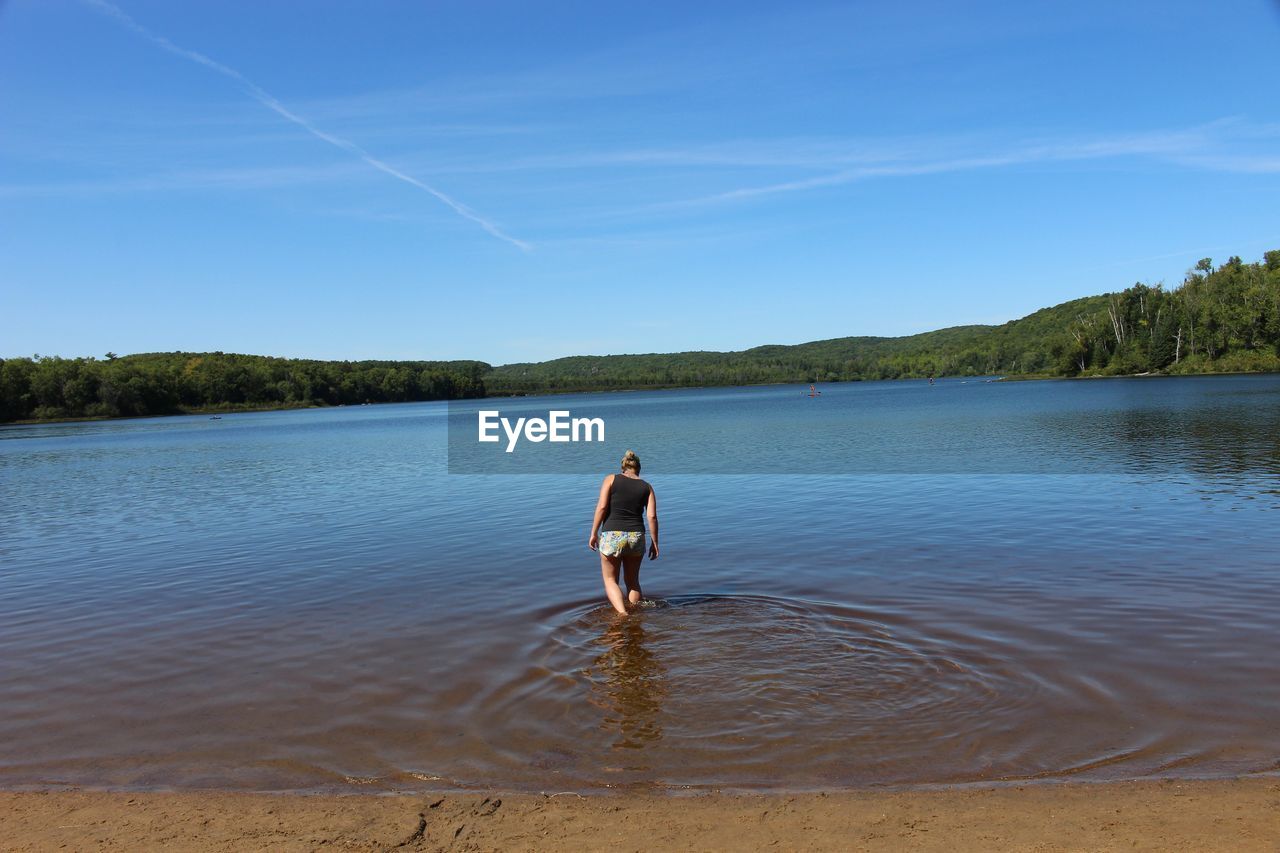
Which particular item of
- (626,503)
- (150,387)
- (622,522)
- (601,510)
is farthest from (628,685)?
(150,387)

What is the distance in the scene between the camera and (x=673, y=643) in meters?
9.80

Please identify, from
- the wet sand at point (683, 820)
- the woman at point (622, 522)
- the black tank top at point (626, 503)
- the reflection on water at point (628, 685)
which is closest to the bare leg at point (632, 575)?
the woman at point (622, 522)

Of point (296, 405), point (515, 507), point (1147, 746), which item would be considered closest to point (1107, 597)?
point (1147, 746)

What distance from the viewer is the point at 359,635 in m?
10.8

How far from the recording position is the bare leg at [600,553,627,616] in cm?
1101

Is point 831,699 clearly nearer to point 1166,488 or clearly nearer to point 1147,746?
point 1147,746

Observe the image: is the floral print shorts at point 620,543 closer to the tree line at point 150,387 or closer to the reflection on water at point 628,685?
the reflection on water at point 628,685

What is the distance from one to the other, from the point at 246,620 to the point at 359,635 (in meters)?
2.14

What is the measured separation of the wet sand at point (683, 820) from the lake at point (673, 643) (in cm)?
34

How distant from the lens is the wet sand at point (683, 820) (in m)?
5.18

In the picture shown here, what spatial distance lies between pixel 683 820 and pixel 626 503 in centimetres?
554

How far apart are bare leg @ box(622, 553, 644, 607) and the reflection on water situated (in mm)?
702

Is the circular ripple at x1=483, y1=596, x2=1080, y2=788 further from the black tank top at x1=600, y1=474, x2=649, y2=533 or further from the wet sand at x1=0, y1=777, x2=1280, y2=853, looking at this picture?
the black tank top at x1=600, y1=474, x2=649, y2=533

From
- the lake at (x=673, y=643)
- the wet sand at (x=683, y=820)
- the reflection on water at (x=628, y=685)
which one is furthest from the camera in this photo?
the reflection on water at (x=628, y=685)
